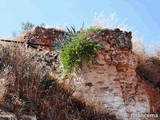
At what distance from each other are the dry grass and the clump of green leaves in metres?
0.82

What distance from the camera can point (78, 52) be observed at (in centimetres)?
985

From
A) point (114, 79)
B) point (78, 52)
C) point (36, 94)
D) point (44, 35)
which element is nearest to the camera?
point (36, 94)

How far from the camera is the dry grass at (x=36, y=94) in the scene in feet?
24.8

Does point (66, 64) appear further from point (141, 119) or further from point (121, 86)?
point (141, 119)

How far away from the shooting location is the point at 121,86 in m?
9.75

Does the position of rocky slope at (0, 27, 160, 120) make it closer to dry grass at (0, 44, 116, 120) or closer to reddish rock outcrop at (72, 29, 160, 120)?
reddish rock outcrop at (72, 29, 160, 120)

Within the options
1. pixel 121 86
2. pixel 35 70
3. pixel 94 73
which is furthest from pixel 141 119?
pixel 35 70

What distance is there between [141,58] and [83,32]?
2.58m

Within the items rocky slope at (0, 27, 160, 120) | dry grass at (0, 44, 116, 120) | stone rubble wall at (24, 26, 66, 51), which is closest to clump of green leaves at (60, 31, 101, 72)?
rocky slope at (0, 27, 160, 120)

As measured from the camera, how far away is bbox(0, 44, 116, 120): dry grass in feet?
24.8

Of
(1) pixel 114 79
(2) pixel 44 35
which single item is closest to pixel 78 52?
(1) pixel 114 79

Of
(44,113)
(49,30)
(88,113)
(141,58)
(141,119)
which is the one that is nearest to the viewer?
(44,113)

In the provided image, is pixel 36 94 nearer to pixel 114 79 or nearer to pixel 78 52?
pixel 78 52

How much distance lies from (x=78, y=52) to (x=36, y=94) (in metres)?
2.25
